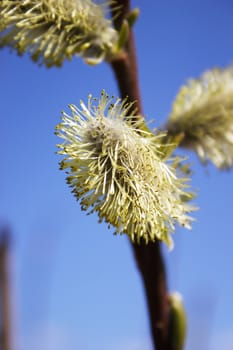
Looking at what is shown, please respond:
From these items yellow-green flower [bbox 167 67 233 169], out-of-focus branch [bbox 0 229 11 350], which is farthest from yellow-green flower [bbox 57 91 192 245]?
yellow-green flower [bbox 167 67 233 169]

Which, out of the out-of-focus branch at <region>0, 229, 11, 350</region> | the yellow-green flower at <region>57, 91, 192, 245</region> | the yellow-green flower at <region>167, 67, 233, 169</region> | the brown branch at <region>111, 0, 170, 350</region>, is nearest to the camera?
the out-of-focus branch at <region>0, 229, 11, 350</region>

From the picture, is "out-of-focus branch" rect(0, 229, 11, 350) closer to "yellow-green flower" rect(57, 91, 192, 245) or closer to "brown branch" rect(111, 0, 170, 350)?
"yellow-green flower" rect(57, 91, 192, 245)

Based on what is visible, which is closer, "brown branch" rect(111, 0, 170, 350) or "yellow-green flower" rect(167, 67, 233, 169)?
"brown branch" rect(111, 0, 170, 350)

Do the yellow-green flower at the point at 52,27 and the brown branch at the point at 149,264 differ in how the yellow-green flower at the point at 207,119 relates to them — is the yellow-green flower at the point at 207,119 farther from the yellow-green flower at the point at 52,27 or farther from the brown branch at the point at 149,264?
the yellow-green flower at the point at 52,27

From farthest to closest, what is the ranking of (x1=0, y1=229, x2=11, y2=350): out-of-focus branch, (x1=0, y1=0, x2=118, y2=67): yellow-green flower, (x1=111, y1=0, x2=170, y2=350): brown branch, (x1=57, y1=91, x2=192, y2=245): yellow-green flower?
(x1=111, y1=0, x2=170, y2=350): brown branch
(x1=0, y1=0, x2=118, y2=67): yellow-green flower
(x1=57, y1=91, x2=192, y2=245): yellow-green flower
(x1=0, y1=229, x2=11, y2=350): out-of-focus branch

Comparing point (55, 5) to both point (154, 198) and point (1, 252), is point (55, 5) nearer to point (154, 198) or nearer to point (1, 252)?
point (154, 198)

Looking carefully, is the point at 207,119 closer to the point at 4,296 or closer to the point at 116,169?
the point at 116,169
